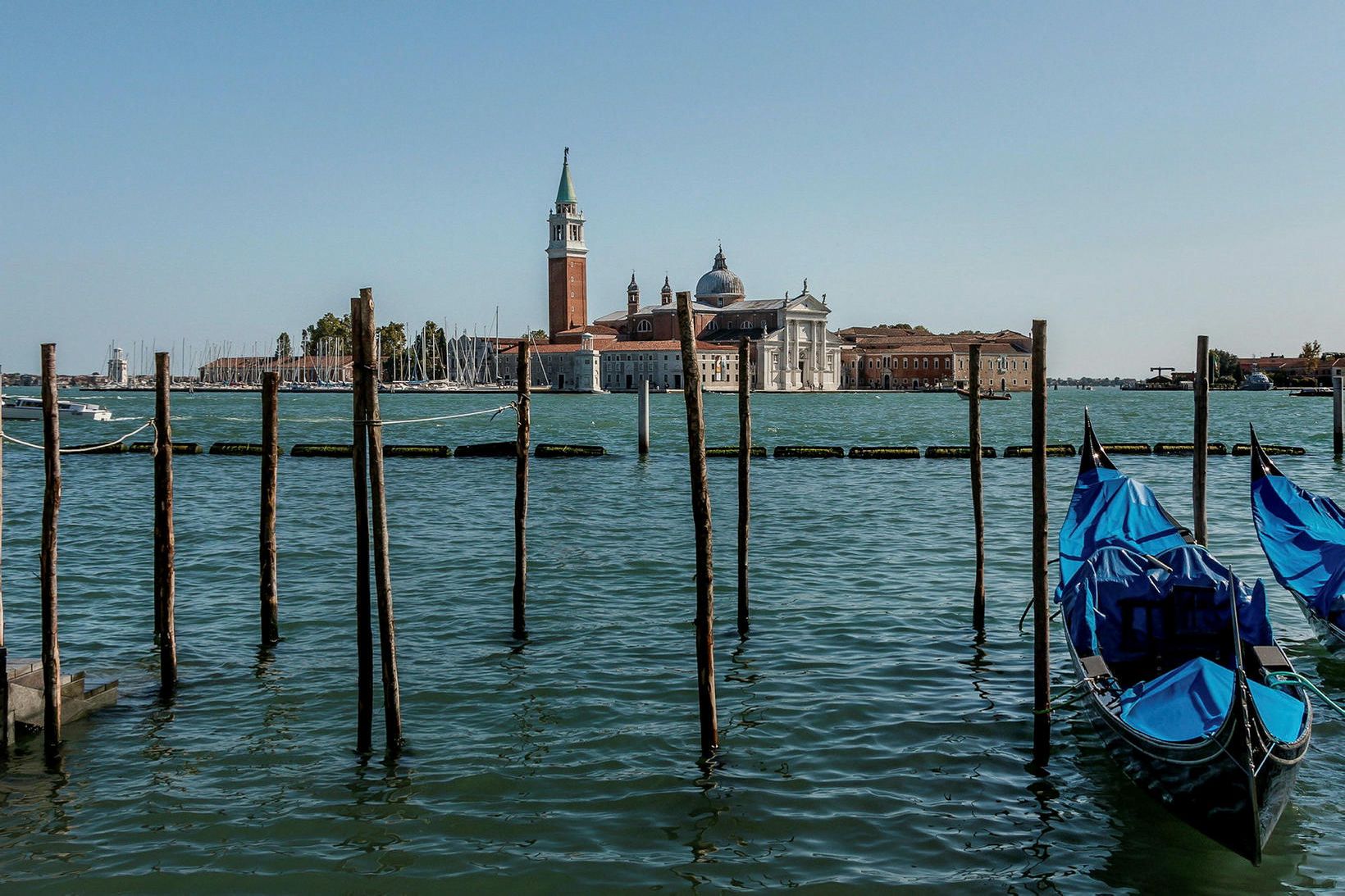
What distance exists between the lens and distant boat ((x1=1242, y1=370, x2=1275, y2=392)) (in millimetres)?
119125

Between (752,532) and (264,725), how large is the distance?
9296 mm

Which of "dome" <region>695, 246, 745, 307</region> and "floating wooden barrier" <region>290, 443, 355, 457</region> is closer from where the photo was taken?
"floating wooden barrier" <region>290, 443, 355, 457</region>

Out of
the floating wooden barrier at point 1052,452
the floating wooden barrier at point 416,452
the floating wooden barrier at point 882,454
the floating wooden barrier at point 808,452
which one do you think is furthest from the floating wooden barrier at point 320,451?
the floating wooden barrier at point 1052,452

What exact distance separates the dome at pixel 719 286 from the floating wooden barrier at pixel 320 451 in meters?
82.8

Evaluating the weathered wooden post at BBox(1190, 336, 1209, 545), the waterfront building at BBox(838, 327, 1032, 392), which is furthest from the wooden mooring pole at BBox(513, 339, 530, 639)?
the waterfront building at BBox(838, 327, 1032, 392)

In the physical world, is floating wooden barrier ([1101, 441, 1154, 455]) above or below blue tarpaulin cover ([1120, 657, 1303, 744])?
above

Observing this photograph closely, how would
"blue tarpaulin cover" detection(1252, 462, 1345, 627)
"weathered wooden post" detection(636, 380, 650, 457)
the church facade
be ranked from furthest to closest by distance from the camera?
1. the church facade
2. "weathered wooden post" detection(636, 380, 650, 457)
3. "blue tarpaulin cover" detection(1252, 462, 1345, 627)

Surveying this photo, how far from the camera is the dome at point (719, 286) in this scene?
10959 centimetres

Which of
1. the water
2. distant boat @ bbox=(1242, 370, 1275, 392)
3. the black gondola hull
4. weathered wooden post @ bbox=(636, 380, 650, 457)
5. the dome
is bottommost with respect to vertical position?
the water

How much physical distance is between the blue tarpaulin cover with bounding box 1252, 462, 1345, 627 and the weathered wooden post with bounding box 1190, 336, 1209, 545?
2.43 ft

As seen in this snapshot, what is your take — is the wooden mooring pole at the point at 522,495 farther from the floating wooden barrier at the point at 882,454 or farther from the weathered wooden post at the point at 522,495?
the floating wooden barrier at the point at 882,454

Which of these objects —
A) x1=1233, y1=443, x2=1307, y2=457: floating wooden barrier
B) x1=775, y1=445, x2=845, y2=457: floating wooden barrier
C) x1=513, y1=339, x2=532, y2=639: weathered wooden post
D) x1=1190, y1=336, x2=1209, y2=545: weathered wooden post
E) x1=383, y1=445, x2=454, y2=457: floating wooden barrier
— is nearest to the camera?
x1=513, y1=339, x2=532, y2=639: weathered wooden post

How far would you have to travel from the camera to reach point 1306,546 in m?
9.28

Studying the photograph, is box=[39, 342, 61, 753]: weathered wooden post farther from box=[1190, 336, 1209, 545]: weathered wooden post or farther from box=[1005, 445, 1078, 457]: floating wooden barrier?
box=[1005, 445, 1078, 457]: floating wooden barrier
